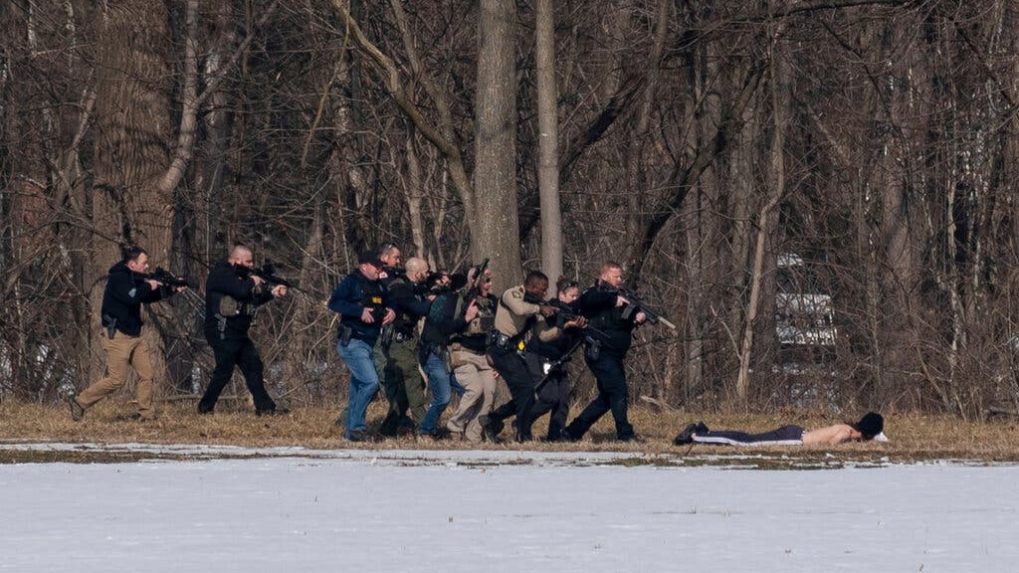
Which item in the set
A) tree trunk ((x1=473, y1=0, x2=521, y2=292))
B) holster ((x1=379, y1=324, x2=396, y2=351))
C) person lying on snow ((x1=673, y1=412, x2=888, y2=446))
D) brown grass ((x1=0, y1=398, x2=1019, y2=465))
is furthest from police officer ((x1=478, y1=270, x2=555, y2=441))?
tree trunk ((x1=473, y1=0, x2=521, y2=292))

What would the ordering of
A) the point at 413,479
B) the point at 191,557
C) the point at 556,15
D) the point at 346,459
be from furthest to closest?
the point at 556,15
the point at 346,459
the point at 413,479
the point at 191,557

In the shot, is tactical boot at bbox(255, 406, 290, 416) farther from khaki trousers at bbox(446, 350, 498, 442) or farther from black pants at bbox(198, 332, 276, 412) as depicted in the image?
khaki trousers at bbox(446, 350, 498, 442)

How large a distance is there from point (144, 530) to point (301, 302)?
17.5 meters

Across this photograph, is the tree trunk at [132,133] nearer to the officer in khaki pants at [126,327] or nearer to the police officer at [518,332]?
the officer in khaki pants at [126,327]

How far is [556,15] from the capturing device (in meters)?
27.3

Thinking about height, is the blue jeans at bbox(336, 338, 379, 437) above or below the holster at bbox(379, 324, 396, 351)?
below

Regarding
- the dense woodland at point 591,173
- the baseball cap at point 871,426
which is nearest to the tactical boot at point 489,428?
the baseball cap at point 871,426

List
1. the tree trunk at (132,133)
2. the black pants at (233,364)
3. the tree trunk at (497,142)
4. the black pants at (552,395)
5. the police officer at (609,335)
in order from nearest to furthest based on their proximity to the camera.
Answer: the police officer at (609,335)
the black pants at (552,395)
the black pants at (233,364)
the tree trunk at (497,142)
the tree trunk at (132,133)

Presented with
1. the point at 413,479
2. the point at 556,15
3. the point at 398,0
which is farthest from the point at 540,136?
the point at 413,479

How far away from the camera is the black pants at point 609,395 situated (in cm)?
1838

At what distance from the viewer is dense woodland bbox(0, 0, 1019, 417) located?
25844 millimetres

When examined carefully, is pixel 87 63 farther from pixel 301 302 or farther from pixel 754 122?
pixel 754 122

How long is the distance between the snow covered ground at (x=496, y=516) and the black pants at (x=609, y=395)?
1567mm

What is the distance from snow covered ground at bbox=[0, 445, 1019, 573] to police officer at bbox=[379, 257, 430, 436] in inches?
77.9
